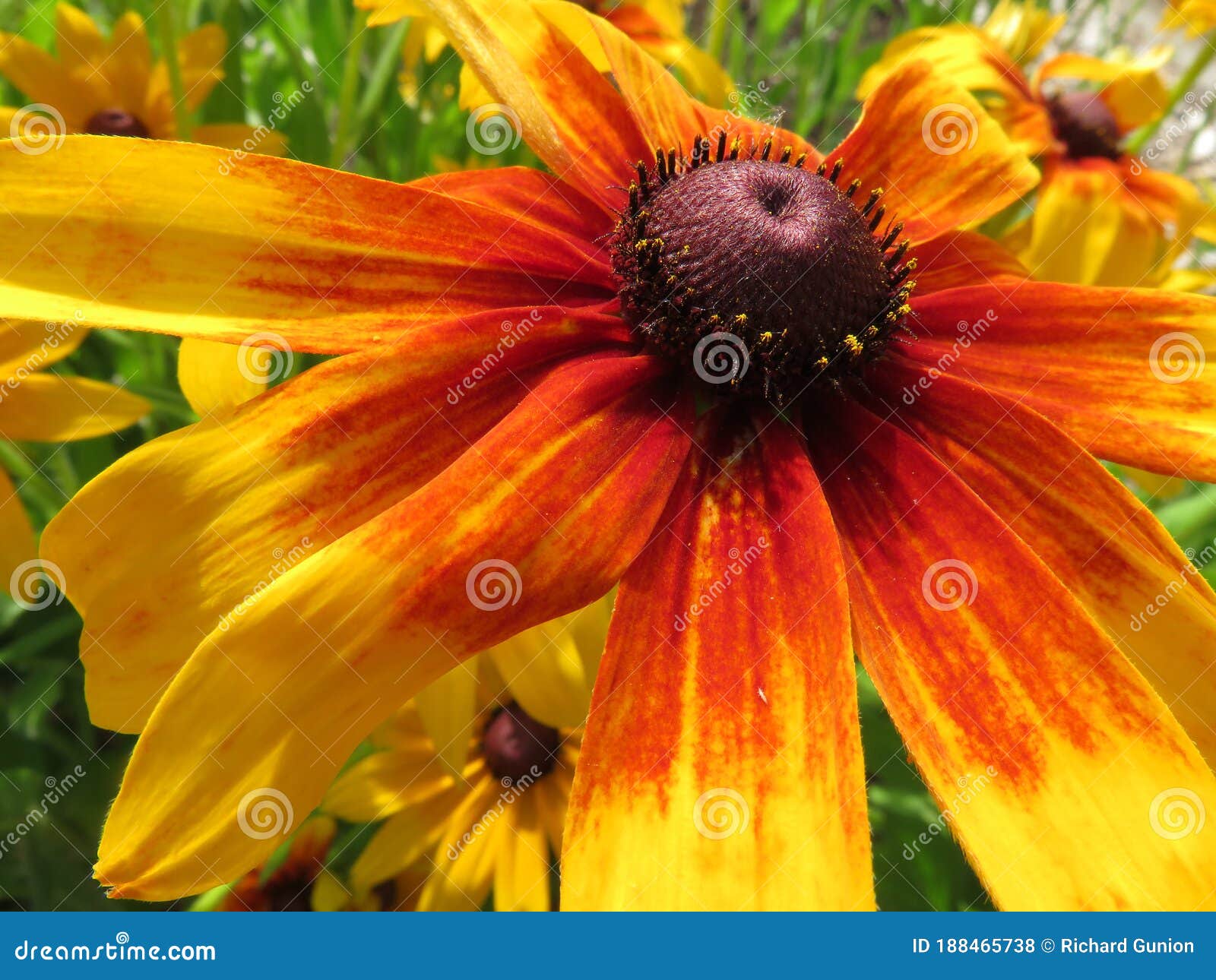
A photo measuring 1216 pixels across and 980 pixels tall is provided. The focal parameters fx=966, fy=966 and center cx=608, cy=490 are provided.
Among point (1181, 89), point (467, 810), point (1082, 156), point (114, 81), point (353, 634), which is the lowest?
point (467, 810)

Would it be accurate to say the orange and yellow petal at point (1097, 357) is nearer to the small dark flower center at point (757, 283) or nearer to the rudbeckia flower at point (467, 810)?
the small dark flower center at point (757, 283)

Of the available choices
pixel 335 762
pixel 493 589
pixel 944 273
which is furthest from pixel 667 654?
pixel 944 273

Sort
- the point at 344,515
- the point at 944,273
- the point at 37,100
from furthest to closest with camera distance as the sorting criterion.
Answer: the point at 37,100
the point at 944,273
the point at 344,515

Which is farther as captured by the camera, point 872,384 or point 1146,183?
point 1146,183

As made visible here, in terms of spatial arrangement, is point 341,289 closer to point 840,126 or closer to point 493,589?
point 493,589

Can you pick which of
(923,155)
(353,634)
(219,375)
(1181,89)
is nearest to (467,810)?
(219,375)

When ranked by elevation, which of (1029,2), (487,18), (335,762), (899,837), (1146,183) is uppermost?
(1029,2)

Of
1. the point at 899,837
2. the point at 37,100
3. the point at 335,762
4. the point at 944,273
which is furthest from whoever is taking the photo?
the point at 37,100

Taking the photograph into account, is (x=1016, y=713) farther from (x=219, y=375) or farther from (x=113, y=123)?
(x=113, y=123)
